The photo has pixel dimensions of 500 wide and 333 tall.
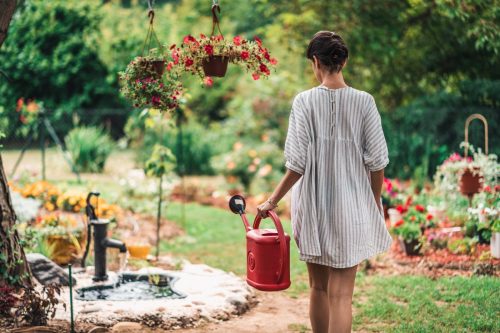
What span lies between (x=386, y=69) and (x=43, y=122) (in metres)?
5.65

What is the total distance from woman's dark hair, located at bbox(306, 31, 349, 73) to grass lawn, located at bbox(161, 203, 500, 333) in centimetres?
210

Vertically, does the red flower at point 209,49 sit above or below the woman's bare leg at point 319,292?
above

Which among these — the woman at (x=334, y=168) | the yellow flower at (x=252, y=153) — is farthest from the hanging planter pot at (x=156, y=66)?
the yellow flower at (x=252, y=153)

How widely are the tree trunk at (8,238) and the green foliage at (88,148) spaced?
8.24 m

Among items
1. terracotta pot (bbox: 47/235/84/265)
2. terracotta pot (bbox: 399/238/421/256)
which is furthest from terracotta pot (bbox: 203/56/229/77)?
terracotta pot (bbox: 399/238/421/256)

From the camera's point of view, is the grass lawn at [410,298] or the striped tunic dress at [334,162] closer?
the striped tunic dress at [334,162]

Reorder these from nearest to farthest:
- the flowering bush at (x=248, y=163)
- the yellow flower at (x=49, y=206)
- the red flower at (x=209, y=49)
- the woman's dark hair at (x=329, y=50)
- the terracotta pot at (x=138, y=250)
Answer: the woman's dark hair at (x=329, y=50)
the red flower at (x=209, y=49)
the terracotta pot at (x=138, y=250)
the yellow flower at (x=49, y=206)
the flowering bush at (x=248, y=163)

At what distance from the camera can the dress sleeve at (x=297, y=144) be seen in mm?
3473

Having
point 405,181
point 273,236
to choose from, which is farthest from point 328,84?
point 405,181

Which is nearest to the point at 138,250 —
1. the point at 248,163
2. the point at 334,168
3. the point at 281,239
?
the point at 281,239

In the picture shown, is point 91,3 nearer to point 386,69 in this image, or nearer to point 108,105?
point 108,105

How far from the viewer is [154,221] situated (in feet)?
29.7

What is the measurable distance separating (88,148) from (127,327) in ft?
28.6

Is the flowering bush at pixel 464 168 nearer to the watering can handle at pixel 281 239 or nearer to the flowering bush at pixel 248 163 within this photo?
the watering can handle at pixel 281 239
